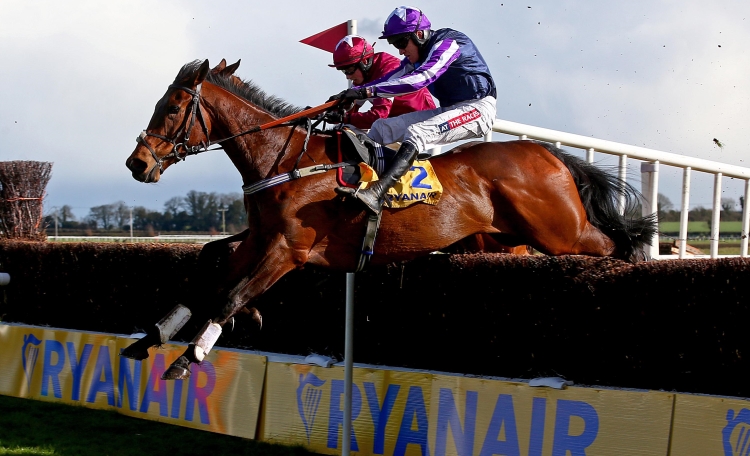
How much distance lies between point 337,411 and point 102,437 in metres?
1.85

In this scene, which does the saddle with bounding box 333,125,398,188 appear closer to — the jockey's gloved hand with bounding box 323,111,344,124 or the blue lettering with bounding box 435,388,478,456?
the jockey's gloved hand with bounding box 323,111,344,124

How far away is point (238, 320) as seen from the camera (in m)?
6.38

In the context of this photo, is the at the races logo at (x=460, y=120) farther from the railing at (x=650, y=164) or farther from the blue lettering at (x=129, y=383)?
the blue lettering at (x=129, y=383)

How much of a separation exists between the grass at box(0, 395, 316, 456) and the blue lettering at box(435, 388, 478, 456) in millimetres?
1082

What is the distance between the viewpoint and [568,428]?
4.31 meters

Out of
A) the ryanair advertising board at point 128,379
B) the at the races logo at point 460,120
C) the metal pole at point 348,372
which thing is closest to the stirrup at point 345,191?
the metal pole at point 348,372

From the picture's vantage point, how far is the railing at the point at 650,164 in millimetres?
5918

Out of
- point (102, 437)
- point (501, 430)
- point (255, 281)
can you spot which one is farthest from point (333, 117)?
point (102, 437)

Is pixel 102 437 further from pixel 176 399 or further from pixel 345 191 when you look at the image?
pixel 345 191

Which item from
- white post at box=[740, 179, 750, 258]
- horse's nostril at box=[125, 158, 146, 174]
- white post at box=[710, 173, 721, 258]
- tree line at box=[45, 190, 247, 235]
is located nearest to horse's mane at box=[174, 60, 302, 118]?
→ horse's nostril at box=[125, 158, 146, 174]

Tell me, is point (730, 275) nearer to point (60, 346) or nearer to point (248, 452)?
point (248, 452)

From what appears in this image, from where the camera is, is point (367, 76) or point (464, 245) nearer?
point (367, 76)

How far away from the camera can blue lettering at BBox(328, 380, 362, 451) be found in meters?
5.23

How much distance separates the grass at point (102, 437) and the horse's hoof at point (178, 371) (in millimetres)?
1234
